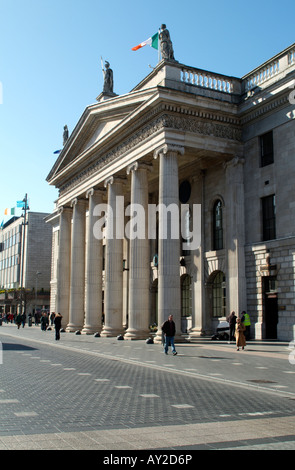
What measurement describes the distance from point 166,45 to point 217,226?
11008mm

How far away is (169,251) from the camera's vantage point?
86.1 ft

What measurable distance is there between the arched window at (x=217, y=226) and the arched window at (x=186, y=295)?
4271mm

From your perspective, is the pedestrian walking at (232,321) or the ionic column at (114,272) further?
the ionic column at (114,272)

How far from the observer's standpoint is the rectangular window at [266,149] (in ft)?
91.0

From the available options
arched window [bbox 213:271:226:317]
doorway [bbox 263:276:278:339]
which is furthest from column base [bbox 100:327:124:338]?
doorway [bbox 263:276:278:339]

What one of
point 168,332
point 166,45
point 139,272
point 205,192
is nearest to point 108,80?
point 166,45

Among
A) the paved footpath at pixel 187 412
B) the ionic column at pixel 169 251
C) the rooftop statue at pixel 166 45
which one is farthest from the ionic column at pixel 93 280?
the paved footpath at pixel 187 412

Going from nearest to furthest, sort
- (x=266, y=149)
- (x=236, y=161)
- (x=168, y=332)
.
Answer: (x=168, y=332), (x=266, y=149), (x=236, y=161)

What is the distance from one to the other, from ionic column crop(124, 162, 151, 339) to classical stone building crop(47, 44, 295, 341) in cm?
6

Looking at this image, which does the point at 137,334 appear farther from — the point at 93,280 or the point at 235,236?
the point at 93,280

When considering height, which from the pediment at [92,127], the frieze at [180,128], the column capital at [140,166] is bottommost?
the column capital at [140,166]

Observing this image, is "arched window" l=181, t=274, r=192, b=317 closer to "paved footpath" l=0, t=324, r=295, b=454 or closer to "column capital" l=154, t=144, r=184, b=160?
"column capital" l=154, t=144, r=184, b=160

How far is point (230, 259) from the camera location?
2867 cm

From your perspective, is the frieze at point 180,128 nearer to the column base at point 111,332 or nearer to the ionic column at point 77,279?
the ionic column at point 77,279
